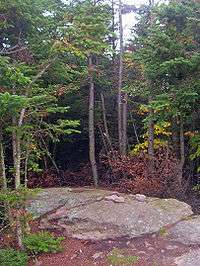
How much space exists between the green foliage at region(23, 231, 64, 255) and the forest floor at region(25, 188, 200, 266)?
0.17m

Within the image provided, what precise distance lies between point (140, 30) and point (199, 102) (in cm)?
866

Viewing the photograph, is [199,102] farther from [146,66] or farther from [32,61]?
[32,61]

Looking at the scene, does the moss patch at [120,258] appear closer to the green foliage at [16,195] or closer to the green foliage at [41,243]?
the green foliage at [41,243]

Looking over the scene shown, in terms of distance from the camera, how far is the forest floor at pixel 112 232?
9.56 metres

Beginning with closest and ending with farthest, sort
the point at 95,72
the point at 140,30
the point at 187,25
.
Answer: the point at 187,25, the point at 95,72, the point at 140,30

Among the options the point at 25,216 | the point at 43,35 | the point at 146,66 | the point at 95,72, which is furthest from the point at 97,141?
the point at 25,216

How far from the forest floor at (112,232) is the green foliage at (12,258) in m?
0.36

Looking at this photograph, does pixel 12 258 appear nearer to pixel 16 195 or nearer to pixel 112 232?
pixel 16 195

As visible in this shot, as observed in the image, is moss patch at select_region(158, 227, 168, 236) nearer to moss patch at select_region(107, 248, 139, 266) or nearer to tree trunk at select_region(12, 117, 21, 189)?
moss patch at select_region(107, 248, 139, 266)

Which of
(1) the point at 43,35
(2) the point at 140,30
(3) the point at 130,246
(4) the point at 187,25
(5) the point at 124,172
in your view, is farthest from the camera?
(2) the point at 140,30

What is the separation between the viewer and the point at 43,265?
958 cm

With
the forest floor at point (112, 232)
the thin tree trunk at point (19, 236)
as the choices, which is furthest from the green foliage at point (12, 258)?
the forest floor at point (112, 232)

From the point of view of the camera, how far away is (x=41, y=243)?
10.0m

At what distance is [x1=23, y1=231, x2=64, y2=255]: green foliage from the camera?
9914mm
